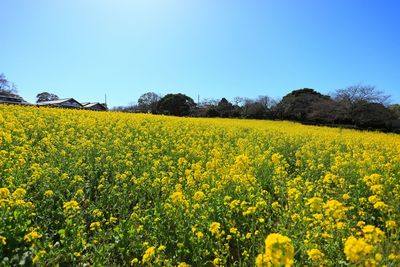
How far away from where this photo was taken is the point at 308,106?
45.4 m

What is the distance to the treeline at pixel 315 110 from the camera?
3875cm

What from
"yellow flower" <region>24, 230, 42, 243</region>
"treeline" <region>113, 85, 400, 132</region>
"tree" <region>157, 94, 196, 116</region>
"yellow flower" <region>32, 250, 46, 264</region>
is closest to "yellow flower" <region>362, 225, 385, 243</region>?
"yellow flower" <region>32, 250, 46, 264</region>

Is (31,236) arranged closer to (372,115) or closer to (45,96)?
(372,115)

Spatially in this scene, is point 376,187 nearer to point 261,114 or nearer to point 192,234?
point 192,234

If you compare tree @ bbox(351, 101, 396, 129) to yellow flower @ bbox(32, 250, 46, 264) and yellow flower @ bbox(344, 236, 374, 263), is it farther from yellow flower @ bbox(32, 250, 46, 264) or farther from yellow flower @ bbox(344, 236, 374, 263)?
yellow flower @ bbox(32, 250, 46, 264)

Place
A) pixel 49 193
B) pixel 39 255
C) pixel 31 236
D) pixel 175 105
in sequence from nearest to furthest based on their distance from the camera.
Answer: pixel 39 255 → pixel 31 236 → pixel 49 193 → pixel 175 105

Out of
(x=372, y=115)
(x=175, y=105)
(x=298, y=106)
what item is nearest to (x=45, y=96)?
(x=175, y=105)

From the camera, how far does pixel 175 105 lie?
50344 mm

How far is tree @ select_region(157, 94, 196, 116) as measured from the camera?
5016cm

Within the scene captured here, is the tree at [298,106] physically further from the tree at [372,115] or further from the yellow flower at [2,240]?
the yellow flower at [2,240]

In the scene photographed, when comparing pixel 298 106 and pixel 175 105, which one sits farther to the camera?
pixel 175 105

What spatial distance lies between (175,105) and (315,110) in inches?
770

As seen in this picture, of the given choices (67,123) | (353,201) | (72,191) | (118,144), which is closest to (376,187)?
(353,201)

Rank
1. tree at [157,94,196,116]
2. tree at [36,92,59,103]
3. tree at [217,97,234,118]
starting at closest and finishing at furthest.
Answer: tree at [217,97,234,118], tree at [157,94,196,116], tree at [36,92,59,103]
